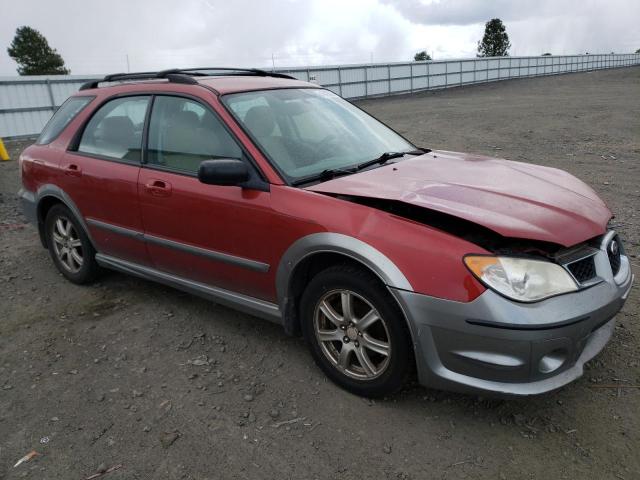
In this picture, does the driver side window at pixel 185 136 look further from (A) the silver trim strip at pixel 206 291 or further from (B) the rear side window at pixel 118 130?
(A) the silver trim strip at pixel 206 291

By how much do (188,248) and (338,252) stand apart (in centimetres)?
122

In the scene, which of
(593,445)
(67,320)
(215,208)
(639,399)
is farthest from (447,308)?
(67,320)

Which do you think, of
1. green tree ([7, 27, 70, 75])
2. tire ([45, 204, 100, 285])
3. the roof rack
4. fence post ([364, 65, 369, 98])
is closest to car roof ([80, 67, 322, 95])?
the roof rack

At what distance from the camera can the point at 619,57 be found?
76.8 m

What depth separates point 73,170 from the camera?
416 cm

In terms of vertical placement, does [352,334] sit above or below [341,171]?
below

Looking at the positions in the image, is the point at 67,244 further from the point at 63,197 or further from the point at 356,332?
the point at 356,332

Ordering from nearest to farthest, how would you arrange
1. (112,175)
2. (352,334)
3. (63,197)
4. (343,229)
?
(343,229), (352,334), (112,175), (63,197)

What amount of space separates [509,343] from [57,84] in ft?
58.9

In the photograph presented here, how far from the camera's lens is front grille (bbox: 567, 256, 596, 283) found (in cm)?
248

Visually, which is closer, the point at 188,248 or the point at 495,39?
Answer: the point at 188,248

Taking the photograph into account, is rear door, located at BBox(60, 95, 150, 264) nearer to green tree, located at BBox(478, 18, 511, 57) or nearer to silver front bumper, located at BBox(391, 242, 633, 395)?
silver front bumper, located at BBox(391, 242, 633, 395)

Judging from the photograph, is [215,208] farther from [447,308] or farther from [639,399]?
[639,399]

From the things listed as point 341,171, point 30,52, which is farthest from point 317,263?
point 30,52
